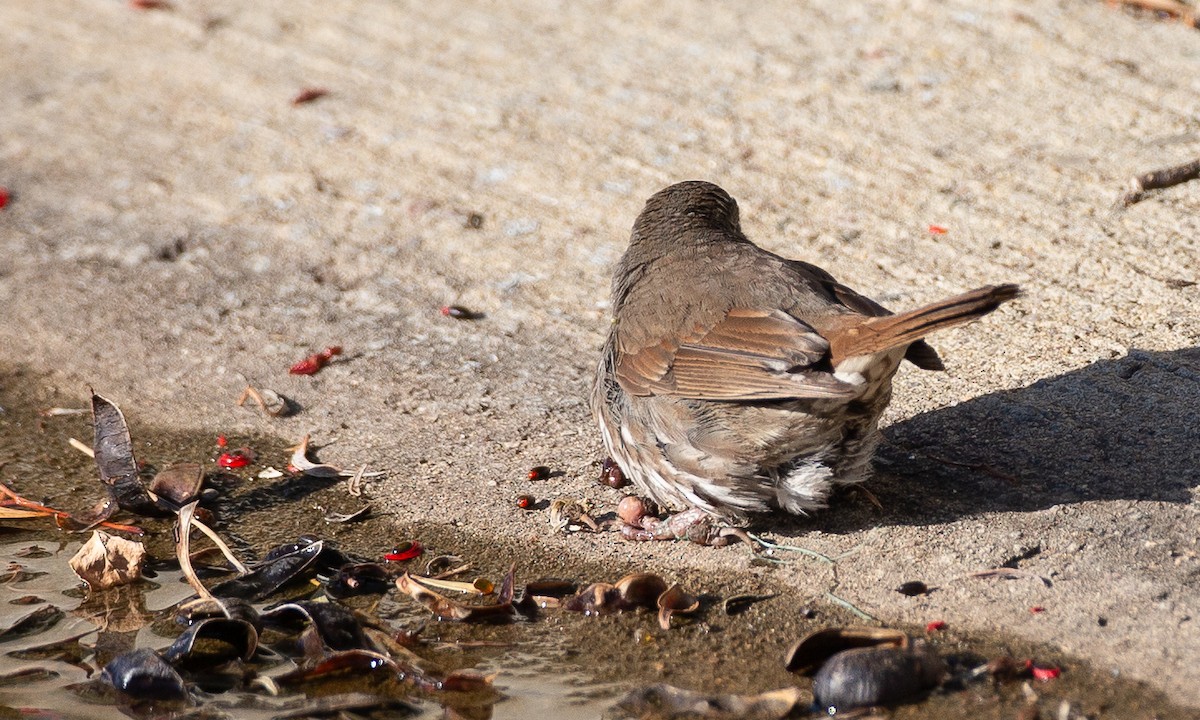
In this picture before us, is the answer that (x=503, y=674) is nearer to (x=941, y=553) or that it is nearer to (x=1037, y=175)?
(x=941, y=553)

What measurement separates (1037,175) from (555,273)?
2.21 m

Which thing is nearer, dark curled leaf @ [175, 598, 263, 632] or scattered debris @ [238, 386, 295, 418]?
dark curled leaf @ [175, 598, 263, 632]

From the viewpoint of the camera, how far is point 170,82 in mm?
7258

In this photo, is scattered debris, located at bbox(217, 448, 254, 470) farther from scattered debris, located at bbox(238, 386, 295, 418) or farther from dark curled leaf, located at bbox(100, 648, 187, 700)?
dark curled leaf, located at bbox(100, 648, 187, 700)

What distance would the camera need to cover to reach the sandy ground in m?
3.89

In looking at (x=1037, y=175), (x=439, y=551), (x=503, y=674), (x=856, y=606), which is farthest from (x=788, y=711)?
(x=1037, y=175)

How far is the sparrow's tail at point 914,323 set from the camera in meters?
3.18

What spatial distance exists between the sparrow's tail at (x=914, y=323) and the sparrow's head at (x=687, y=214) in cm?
112

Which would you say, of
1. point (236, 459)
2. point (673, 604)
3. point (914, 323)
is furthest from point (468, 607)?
point (914, 323)

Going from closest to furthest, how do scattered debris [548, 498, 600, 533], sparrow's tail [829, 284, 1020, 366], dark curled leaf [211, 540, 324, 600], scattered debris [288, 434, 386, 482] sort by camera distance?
sparrow's tail [829, 284, 1020, 366], dark curled leaf [211, 540, 324, 600], scattered debris [548, 498, 600, 533], scattered debris [288, 434, 386, 482]

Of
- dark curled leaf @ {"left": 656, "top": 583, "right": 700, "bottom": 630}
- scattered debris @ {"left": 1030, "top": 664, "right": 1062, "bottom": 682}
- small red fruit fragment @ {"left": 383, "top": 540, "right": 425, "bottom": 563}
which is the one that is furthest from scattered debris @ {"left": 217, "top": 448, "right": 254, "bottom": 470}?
scattered debris @ {"left": 1030, "top": 664, "right": 1062, "bottom": 682}

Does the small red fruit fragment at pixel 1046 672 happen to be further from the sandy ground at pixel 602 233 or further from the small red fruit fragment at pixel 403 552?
the small red fruit fragment at pixel 403 552

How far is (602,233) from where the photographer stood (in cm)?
573

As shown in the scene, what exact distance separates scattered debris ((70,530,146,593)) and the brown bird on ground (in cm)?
152
